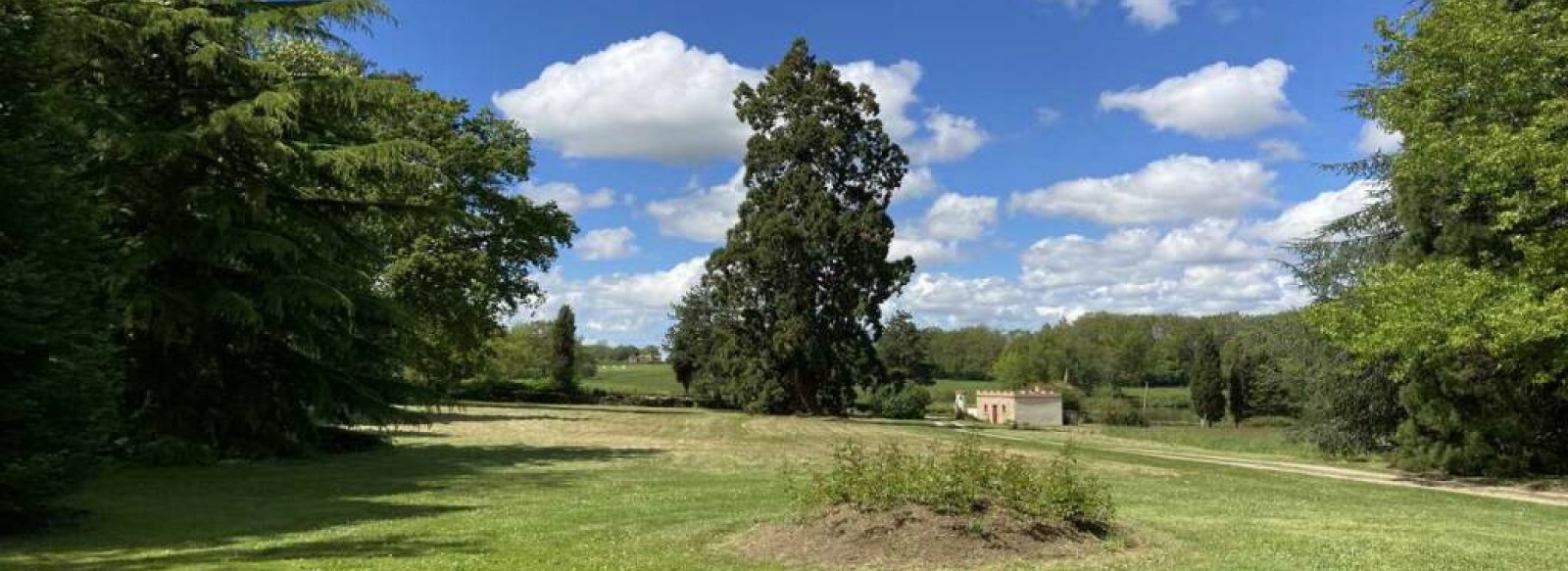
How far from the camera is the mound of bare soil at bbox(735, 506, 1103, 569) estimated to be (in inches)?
330

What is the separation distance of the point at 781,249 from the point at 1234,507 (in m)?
32.9

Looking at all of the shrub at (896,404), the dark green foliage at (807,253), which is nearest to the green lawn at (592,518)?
the dark green foliage at (807,253)

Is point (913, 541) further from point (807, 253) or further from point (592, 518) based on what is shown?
point (807, 253)

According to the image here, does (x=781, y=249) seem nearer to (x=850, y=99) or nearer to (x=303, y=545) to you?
(x=850, y=99)

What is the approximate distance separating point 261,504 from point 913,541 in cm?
884

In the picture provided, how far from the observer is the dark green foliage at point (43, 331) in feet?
32.3

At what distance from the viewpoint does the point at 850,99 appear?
159ft

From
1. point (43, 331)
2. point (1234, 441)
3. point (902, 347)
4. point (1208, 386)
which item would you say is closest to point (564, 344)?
point (902, 347)

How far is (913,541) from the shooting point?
8664 millimetres

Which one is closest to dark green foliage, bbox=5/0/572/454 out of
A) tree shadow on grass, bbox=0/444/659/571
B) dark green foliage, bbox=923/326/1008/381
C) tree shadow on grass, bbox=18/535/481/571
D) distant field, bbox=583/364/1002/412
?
tree shadow on grass, bbox=0/444/659/571

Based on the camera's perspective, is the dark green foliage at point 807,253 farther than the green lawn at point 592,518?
Yes

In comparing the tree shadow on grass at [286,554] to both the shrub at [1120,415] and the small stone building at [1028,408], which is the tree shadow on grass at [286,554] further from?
the small stone building at [1028,408]

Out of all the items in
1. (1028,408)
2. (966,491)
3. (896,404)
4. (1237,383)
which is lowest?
(1028,408)

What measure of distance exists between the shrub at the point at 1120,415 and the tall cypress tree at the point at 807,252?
26211 millimetres
